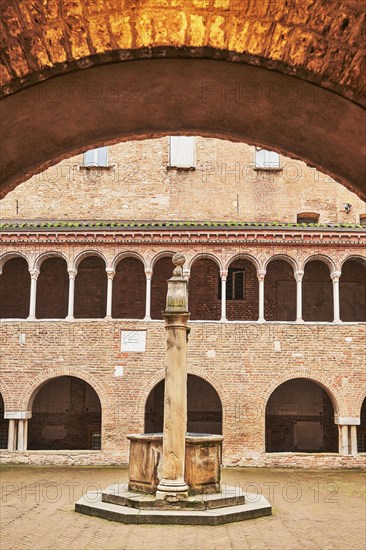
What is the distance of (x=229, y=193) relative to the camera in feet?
81.4

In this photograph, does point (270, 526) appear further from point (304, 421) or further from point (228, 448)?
point (304, 421)

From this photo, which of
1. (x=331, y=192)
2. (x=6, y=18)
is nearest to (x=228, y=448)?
(x=331, y=192)

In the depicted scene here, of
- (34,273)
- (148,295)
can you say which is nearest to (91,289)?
(34,273)

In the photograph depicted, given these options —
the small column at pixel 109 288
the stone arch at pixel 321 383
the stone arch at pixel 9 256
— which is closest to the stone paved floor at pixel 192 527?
the stone arch at pixel 321 383

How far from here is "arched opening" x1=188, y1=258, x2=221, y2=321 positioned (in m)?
22.0

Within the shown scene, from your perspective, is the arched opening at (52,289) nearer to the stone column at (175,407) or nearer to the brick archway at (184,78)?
the stone column at (175,407)

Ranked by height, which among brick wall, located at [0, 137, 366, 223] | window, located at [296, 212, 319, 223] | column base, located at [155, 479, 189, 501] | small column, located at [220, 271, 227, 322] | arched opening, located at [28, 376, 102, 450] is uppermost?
brick wall, located at [0, 137, 366, 223]

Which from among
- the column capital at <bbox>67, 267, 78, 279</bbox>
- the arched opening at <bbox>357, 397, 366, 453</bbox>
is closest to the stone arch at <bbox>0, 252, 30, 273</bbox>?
the column capital at <bbox>67, 267, 78, 279</bbox>

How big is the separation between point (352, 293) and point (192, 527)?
13087 millimetres

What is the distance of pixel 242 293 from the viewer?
22094 millimetres

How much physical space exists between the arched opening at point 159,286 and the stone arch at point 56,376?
11.7 feet

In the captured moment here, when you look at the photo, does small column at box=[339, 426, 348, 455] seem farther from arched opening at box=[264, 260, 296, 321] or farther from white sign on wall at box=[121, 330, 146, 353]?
white sign on wall at box=[121, 330, 146, 353]

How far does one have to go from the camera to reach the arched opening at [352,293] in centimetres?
2195

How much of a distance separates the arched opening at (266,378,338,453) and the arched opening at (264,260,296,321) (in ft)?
7.78
